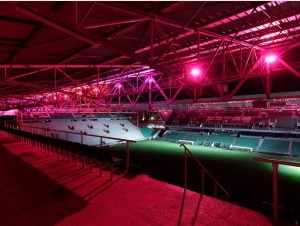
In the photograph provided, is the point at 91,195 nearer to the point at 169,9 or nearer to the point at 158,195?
the point at 158,195

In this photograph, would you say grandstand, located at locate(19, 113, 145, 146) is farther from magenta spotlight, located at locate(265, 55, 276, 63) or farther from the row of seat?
magenta spotlight, located at locate(265, 55, 276, 63)

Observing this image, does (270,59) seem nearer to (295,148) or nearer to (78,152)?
(78,152)

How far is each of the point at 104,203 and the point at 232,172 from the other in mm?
9512

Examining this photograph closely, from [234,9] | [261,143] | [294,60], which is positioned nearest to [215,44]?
[234,9]

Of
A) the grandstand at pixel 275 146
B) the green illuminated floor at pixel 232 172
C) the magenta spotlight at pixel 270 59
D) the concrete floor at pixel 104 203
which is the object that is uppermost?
the magenta spotlight at pixel 270 59

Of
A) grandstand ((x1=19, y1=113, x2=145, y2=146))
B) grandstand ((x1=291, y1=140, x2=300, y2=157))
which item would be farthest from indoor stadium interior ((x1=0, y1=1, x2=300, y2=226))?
grandstand ((x1=19, y1=113, x2=145, y2=146))

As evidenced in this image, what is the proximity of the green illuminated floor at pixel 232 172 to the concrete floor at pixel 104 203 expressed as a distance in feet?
4.43

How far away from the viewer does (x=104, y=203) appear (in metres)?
3.95

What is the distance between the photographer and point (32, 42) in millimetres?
5371

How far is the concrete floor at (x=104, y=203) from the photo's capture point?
3.32 metres

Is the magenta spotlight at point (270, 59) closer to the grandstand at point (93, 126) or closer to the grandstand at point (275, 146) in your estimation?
the grandstand at point (275, 146)

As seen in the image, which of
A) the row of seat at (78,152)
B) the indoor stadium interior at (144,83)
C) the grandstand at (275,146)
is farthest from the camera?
the grandstand at (275,146)

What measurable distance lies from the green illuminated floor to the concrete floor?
135 centimetres

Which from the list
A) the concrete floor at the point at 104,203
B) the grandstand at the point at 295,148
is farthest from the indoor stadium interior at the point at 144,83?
the grandstand at the point at 295,148
